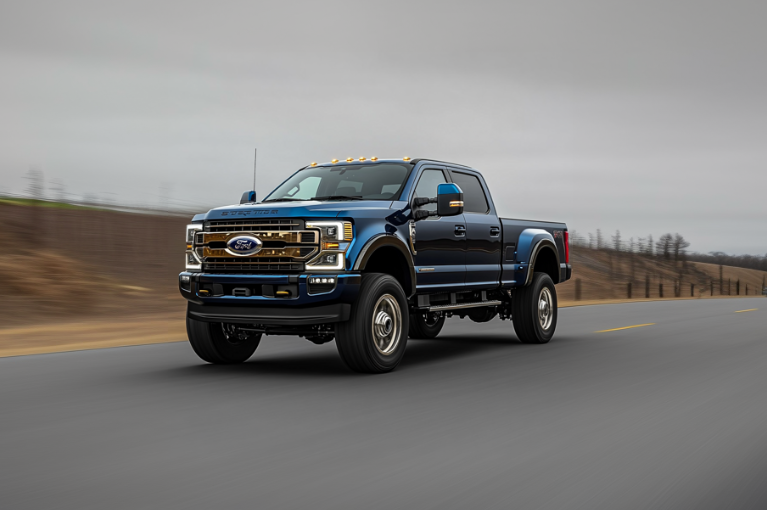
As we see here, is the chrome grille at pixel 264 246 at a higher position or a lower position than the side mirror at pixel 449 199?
lower

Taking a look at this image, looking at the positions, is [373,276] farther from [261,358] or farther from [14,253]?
[14,253]

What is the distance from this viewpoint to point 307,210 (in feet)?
29.1

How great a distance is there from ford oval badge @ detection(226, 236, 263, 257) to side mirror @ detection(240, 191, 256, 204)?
200cm

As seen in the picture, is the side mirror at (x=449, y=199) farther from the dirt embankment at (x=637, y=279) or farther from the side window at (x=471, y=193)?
the dirt embankment at (x=637, y=279)

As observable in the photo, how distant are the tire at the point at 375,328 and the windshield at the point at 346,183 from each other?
4.18 ft

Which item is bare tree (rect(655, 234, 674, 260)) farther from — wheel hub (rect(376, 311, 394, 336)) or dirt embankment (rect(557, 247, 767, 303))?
wheel hub (rect(376, 311, 394, 336))

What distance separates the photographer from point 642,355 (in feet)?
37.1

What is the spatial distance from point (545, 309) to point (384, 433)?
7.57 metres

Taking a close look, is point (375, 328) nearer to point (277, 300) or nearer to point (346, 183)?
point (277, 300)

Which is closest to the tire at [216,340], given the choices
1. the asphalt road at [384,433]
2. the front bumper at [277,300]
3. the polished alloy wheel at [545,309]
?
the asphalt road at [384,433]

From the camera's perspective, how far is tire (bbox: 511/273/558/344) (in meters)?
12.7

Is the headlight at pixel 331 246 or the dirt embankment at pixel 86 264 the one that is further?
the dirt embankment at pixel 86 264

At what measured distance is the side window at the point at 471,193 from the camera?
11.6 meters

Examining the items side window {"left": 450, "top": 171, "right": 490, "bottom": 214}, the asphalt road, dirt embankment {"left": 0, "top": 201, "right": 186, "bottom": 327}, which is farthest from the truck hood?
dirt embankment {"left": 0, "top": 201, "right": 186, "bottom": 327}
